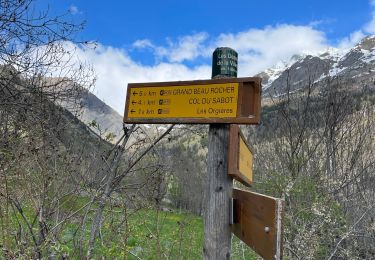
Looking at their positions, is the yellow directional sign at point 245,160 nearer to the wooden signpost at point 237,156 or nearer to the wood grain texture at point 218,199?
the wooden signpost at point 237,156

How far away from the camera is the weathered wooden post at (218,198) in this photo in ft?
9.07

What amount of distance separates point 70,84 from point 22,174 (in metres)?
3.15

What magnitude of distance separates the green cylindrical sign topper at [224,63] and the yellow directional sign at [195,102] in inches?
7.1

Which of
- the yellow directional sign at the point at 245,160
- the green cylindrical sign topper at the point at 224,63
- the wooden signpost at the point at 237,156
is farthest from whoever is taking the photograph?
the green cylindrical sign topper at the point at 224,63

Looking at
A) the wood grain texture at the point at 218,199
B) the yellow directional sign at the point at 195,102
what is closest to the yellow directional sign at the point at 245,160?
the wood grain texture at the point at 218,199

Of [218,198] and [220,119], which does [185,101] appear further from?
[218,198]

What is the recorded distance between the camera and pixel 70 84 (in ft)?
23.5

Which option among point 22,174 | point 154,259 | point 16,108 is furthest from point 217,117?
point 154,259

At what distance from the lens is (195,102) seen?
2.86 meters

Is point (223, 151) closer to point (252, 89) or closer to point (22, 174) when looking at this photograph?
point (252, 89)

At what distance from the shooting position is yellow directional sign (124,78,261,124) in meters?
2.69

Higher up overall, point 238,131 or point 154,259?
point 238,131

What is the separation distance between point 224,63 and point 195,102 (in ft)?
1.22

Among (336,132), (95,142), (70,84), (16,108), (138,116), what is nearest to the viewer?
(138,116)
